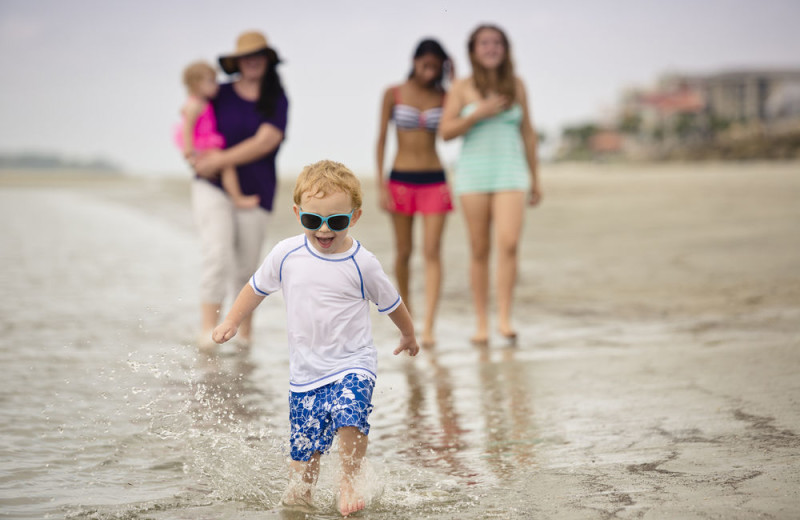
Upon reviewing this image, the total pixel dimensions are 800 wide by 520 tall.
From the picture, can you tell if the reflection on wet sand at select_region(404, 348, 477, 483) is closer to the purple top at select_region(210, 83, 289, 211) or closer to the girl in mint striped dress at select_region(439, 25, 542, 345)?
the girl in mint striped dress at select_region(439, 25, 542, 345)

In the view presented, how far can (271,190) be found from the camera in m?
7.33

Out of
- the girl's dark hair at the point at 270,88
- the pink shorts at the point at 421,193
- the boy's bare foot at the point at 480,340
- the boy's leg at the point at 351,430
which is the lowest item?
the boy's bare foot at the point at 480,340

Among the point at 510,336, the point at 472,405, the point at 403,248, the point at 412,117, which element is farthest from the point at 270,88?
the point at 472,405

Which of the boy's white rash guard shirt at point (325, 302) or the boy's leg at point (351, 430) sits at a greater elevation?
the boy's white rash guard shirt at point (325, 302)

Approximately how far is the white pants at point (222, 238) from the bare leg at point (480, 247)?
1.48m

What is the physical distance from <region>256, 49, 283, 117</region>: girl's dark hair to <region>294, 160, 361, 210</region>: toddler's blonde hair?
3.41 m

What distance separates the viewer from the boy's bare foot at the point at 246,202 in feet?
23.3

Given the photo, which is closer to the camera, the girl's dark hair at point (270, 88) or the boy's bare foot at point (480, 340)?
the girl's dark hair at point (270, 88)

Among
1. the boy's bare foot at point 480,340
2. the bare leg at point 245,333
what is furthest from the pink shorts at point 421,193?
the bare leg at point 245,333

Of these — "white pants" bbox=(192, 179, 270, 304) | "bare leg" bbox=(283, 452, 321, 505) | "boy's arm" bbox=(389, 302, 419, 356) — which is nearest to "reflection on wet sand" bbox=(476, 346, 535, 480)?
"boy's arm" bbox=(389, 302, 419, 356)

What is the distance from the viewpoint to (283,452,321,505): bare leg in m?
3.84

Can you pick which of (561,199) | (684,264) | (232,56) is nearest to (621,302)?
(684,264)

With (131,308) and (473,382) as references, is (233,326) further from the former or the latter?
(131,308)

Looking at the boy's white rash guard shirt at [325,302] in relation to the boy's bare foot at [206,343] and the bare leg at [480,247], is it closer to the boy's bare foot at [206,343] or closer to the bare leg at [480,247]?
the boy's bare foot at [206,343]
